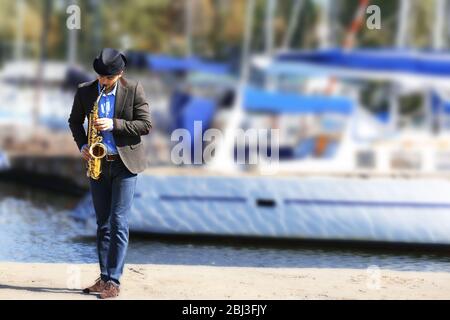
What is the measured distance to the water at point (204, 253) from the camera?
14125 millimetres

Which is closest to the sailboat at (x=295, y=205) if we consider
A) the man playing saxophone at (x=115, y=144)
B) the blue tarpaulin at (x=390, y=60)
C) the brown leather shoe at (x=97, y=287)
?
the blue tarpaulin at (x=390, y=60)

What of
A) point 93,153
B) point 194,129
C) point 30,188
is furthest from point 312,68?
point 93,153

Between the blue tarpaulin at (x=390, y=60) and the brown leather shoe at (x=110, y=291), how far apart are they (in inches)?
436

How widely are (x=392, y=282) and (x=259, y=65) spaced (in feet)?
47.0

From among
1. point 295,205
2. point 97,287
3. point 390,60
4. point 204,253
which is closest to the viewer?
point 97,287

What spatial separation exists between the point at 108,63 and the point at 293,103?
12.6 meters

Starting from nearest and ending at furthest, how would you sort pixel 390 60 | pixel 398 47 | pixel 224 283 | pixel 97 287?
pixel 97 287
pixel 224 283
pixel 390 60
pixel 398 47

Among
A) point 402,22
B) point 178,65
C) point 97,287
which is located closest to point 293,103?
point 402,22

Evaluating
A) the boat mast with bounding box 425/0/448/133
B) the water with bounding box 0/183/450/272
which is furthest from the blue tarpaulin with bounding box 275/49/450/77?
the boat mast with bounding box 425/0/448/133

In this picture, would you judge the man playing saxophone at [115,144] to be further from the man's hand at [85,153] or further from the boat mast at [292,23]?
the boat mast at [292,23]

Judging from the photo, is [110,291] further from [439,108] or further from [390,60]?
[439,108]

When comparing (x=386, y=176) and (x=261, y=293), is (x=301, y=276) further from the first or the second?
(x=386, y=176)

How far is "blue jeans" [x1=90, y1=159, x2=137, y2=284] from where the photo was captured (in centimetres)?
915

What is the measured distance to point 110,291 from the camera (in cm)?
920
